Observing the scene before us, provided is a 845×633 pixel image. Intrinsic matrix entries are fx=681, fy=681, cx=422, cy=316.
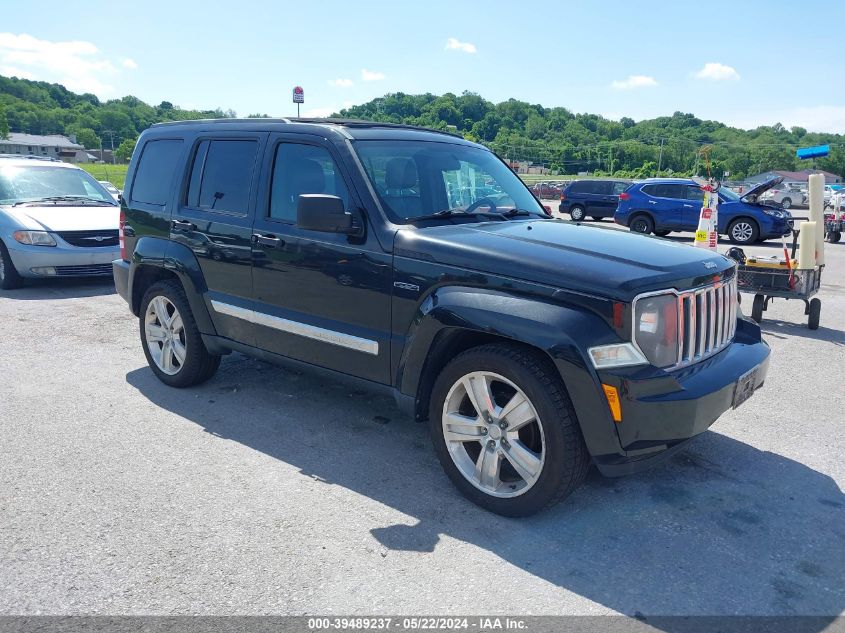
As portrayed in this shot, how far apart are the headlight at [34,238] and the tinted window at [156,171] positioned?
4.37 metres

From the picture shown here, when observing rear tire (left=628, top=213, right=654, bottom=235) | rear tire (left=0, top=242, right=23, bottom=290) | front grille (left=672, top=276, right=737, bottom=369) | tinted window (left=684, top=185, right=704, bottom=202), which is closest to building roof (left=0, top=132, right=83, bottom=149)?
rear tire (left=628, top=213, right=654, bottom=235)

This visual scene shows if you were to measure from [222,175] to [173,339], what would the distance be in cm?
141

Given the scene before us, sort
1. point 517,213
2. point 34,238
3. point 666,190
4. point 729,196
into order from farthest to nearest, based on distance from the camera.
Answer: point 666,190 < point 729,196 < point 34,238 < point 517,213

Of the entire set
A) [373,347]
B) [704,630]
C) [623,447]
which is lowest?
[704,630]

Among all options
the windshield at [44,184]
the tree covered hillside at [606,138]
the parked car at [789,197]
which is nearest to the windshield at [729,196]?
the windshield at [44,184]

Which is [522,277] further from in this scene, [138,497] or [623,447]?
[138,497]

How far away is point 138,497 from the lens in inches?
144

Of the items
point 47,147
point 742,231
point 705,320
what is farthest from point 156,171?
point 47,147

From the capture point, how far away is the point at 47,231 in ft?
30.2

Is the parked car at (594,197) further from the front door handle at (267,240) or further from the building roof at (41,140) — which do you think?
the building roof at (41,140)

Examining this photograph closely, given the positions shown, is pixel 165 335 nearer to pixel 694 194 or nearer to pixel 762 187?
A: pixel 762 187

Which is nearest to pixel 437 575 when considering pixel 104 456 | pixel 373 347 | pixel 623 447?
pixel 623 447

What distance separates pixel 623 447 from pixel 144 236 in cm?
412

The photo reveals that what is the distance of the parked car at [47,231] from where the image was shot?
9.18 metres
